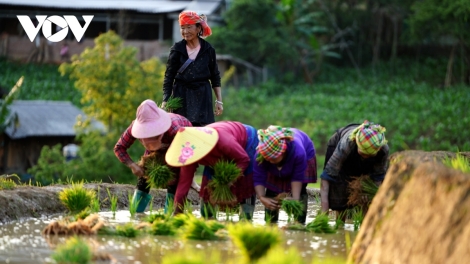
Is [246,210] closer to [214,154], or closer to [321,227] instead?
[214,154]

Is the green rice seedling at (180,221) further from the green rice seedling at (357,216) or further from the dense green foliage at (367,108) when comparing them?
the dense green foliage at (367,108)

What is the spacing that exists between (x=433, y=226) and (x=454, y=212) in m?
0.14

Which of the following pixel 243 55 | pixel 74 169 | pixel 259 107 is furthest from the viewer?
pixel 243 55

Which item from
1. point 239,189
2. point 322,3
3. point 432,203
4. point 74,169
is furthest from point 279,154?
point 322,3

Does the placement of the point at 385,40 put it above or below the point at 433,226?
above

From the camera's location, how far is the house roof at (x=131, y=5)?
111 feet

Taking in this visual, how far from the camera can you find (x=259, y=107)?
1268 inches

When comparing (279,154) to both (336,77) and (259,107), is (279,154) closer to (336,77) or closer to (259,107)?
(259,107)

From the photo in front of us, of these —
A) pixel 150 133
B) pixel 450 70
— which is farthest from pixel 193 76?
pixel 450 70

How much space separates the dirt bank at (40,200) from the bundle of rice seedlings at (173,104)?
3.42 feet

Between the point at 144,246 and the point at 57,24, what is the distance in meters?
26.7

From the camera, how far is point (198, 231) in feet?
19.2

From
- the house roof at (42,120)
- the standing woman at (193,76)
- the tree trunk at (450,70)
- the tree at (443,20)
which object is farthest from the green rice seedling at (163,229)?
the tree trunk at (450,70)

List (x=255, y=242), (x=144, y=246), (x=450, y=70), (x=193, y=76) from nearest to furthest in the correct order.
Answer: (x=255, y=242), (x=144, y=246), (x=193, y=76), (x=450, y=70)
